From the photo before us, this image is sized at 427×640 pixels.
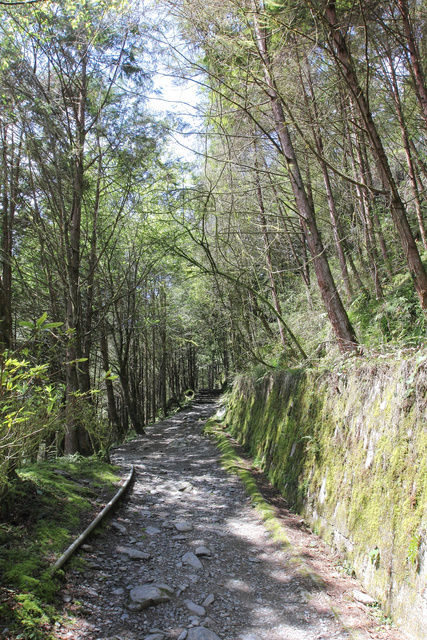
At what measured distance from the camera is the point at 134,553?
4.38 m

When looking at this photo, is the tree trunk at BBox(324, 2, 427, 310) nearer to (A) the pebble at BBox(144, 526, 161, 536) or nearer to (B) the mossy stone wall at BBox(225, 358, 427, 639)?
(B) the mossy stone wall at BBox(225, 358, 427, 639)

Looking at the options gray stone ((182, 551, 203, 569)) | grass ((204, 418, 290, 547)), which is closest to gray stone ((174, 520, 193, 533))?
gray stone ((182, 551, 203, 569))

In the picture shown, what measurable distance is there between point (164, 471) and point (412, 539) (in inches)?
269

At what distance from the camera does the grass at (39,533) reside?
2750 mm

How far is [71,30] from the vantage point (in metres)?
7.85

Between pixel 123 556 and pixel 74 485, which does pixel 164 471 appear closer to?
pixel 74 485

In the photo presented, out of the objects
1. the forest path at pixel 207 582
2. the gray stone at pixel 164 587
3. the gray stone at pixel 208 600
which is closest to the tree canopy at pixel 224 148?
the forest path at pixel 207 582

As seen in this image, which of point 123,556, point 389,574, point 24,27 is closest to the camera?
point 389,574

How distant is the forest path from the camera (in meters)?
3.08

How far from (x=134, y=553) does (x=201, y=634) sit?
157cm

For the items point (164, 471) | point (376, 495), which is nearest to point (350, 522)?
point (376, 495)

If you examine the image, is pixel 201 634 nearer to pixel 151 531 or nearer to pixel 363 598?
pixel 363 598

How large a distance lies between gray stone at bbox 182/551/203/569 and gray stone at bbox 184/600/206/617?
69cm

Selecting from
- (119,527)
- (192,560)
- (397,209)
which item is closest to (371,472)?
(192,560)
